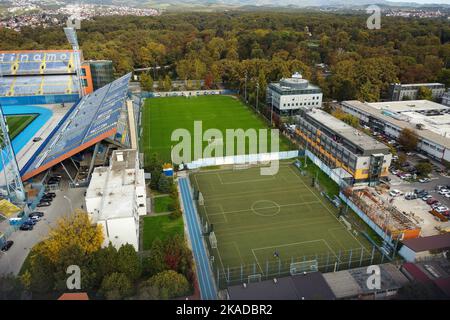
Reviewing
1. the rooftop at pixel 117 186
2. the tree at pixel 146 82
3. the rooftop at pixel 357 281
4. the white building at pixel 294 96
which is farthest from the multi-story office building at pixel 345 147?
the tree at pixel 146 82

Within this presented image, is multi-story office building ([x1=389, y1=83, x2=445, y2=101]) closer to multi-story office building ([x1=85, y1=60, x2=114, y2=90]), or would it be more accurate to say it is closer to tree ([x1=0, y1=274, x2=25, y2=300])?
multi-story office building ([x1=85, y1=60, x2=114, y2=90])

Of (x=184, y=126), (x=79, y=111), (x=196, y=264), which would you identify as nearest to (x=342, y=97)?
(x=184, y=126)

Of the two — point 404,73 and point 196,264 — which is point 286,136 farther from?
point 404,73

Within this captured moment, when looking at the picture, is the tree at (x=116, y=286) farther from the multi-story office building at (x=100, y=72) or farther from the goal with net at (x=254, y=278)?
the multi-story office building at (x=100, y=72)

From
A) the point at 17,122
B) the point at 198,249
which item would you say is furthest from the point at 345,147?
the point at 17,122

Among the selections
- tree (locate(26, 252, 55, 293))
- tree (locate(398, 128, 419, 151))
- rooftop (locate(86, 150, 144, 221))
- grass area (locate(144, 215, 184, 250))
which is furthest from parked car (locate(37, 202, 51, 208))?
tree (locate(398, 128, 419, 151))
